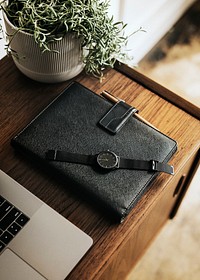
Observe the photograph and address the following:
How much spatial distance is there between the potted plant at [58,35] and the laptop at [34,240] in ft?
0.74

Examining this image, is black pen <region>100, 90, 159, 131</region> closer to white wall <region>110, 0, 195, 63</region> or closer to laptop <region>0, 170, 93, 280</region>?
laptop <region>0, 170, 93, 280</region>

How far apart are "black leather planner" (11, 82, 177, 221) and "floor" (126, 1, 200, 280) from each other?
0.49 m

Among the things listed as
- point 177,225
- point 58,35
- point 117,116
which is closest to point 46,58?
point 58,35

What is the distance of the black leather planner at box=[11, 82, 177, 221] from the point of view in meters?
0.70

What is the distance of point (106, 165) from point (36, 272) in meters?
0.20

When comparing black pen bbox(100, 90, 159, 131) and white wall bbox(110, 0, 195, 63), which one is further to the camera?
white wall bbox(110, 0, 195, 63)

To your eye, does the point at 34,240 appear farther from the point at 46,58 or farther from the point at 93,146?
the point at 46,58

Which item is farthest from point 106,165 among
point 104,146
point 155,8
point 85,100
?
point 155,8

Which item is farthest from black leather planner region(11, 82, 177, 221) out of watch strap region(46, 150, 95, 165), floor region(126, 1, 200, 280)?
floor region(126, 1, 200, 280)

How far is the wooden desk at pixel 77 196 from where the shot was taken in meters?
0.68

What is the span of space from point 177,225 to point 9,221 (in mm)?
642

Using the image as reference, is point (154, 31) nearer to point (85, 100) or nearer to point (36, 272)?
point (85, 100)

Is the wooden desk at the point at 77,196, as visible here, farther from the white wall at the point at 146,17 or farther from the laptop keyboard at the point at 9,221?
the white wall at the point at 146,17

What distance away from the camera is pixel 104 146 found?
0.74 metres
